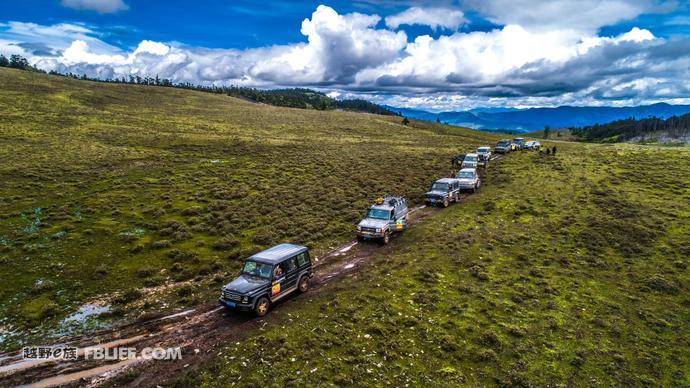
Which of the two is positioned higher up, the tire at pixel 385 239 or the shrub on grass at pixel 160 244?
the tire at pixel 385 239

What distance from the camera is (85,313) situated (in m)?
17.0

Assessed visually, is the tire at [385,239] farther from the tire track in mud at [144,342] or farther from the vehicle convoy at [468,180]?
the vehicle convoy at [468,180]

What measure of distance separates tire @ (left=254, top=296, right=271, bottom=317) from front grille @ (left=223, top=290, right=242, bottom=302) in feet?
2.71

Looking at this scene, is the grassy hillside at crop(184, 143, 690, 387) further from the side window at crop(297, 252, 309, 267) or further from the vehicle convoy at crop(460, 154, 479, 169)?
the vehicle convoy at crop(460, 154, 479, 169)

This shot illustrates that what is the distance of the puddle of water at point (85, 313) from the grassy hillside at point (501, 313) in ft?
25.9

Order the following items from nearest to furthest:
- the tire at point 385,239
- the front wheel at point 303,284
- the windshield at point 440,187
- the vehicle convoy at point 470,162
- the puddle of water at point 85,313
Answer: the puddle of water at point 85,313 < the front wheel at point 303,284 < the tire at point 385,239 < the windshield at point 440,187 < the vehicle convoy at point 470,162

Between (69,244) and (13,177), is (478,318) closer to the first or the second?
(69,244)

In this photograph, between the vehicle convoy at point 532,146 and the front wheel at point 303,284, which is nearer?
the front wheel at point 303,284

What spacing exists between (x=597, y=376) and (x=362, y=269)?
39.5ft

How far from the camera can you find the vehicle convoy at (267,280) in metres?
15.7

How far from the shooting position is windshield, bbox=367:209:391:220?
26.5 metres

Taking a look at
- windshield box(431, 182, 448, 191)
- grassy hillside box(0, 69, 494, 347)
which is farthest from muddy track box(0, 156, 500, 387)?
windshield box(431, 182, 448, 191)

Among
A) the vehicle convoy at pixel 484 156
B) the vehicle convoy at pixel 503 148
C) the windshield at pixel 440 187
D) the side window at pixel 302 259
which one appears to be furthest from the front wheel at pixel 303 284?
the vehicle convoy at pixel 503 148

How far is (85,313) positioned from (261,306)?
8.65 meters
